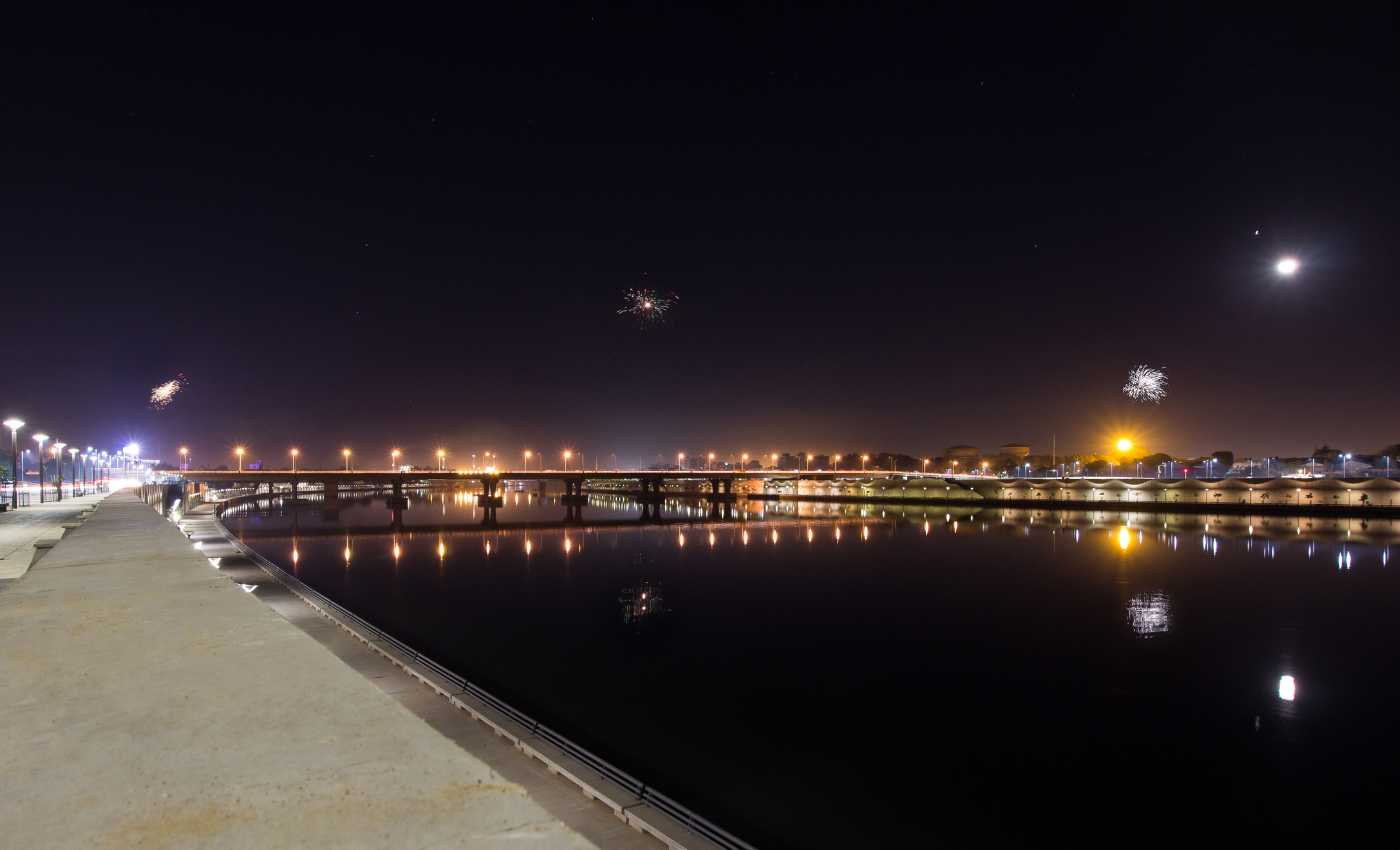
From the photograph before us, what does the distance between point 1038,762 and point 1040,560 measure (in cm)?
3958

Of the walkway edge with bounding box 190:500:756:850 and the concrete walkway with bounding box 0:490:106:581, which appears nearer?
the walkway edge with bounding box 190:500:756:850

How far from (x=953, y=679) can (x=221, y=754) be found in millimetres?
19984

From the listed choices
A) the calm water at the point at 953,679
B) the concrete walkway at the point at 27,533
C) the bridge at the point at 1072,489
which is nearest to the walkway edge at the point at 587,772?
the calm water at the point at 953,679

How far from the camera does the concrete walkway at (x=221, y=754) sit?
649 cm

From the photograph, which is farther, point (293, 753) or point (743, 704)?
point (743, 704)

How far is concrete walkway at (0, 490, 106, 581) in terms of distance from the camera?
85.5 ft

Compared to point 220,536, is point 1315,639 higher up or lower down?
lower down

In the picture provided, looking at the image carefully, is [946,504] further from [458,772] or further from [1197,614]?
[458,772]

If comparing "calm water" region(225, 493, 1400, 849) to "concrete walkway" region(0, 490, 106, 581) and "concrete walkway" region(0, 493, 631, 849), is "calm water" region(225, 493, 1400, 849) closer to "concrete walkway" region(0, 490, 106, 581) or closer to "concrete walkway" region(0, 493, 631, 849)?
"concrete walkway" region(0, 493, 631, 849)

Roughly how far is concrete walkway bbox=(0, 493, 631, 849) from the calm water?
677cm

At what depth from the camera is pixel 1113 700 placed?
825 inches

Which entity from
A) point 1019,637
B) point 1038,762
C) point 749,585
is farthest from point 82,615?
point 749,585

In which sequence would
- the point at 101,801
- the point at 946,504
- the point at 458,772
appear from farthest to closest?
the point at 946,504 → the point at 458,772 → the point at 101,801

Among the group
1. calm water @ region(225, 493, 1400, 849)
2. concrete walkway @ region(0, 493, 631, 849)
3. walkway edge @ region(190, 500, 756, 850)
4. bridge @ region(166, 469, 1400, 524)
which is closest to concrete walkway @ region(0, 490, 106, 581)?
calm water @ region(225, 493, 1400, 849)
